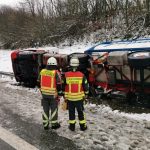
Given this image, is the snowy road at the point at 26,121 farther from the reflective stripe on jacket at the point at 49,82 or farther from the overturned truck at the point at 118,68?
the overturned truck at the point at 118,68

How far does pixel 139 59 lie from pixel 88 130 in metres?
2.34

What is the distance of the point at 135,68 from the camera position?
345 inches

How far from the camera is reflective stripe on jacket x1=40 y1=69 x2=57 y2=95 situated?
287 inches

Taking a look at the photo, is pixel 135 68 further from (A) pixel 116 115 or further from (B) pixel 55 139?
(B) pixel 55 139

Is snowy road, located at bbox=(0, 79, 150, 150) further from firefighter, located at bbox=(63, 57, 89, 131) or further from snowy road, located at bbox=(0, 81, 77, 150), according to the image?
firefighter, located at bbox=(63, 57, 89, 131)

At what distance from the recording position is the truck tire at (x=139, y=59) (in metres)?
8.38

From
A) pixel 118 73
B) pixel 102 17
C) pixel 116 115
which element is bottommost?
pixel 116 115

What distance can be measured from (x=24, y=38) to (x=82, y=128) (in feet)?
73.6

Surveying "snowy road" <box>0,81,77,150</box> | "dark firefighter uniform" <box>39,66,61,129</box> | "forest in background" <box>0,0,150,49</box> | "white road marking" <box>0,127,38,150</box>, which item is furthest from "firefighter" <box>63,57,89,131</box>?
"forest in background" <box>0,0,150,49</box>

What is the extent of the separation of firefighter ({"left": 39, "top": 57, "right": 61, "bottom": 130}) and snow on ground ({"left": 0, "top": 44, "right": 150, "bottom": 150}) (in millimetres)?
311

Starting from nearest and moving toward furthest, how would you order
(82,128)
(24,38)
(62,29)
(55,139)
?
(55,139) → (82,128) → (62,29) → (24,38)

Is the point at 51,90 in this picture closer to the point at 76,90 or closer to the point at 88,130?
the point at 76,90

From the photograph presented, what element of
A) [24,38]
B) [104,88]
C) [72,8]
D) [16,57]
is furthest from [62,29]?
[104,88]

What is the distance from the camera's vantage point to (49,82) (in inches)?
288
